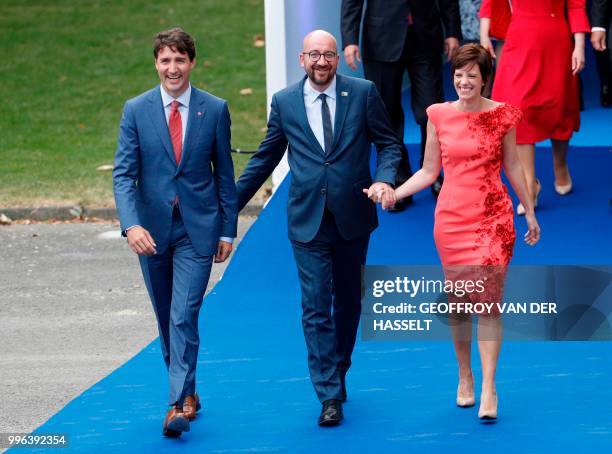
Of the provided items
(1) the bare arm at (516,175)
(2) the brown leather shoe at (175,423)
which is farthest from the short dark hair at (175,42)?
(2) the brown leather shoe at (175,423)

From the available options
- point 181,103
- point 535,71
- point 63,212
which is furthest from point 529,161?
point 63,212

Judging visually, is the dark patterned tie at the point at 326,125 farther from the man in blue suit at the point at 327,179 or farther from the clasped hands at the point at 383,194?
the clasped hands at the point at 383,194

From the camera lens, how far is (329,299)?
6.82 metres

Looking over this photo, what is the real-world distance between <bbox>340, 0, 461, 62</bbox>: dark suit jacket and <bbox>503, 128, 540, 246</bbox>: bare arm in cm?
343

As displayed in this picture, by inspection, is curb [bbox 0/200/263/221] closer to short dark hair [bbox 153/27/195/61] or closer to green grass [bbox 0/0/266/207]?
green grass [bbox 0/0/266/207]

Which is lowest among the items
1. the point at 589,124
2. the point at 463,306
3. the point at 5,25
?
the point at 5,25

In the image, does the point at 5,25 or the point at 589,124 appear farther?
the point at 5,25

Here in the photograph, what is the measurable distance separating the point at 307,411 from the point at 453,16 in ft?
13.6

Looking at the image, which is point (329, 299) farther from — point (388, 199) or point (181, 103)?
point (181, 103)

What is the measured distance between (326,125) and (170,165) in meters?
0.74

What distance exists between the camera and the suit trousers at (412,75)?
10.2m

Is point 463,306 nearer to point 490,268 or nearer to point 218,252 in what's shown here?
point 490,268

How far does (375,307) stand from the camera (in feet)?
26.8

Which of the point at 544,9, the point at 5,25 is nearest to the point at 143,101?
the point at 544,9
